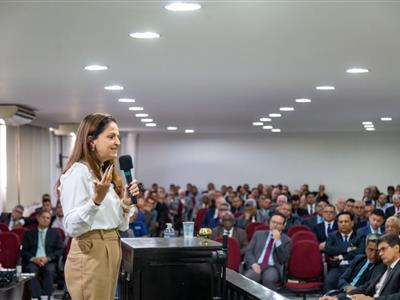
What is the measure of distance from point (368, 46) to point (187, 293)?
318 cm

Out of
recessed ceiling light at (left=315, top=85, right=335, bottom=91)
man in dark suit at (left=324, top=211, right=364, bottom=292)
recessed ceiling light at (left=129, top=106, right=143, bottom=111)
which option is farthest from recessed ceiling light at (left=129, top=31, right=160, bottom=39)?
recessed ceiling light at (left=129, top=106, right=143, bottom=111)

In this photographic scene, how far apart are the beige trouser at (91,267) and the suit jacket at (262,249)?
695cm

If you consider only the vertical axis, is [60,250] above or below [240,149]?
below

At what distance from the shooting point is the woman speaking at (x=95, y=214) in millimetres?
2975

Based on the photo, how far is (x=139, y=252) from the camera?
461 cm

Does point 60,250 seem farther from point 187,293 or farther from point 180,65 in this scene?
point 187,293

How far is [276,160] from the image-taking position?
2503 centimetres

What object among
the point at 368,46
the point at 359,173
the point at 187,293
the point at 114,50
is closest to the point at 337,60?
the point at 368,46

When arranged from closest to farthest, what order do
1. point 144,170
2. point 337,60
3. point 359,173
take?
point 337,60 → point 359,173 → point 144,170

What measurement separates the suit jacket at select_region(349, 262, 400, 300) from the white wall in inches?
663

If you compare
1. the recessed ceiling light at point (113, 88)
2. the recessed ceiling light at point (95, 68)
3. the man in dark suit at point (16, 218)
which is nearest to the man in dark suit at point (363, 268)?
the recessed ceiling light at point (95, 68)

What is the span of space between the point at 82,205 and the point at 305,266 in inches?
280

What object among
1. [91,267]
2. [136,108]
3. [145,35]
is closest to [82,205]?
[91,267]

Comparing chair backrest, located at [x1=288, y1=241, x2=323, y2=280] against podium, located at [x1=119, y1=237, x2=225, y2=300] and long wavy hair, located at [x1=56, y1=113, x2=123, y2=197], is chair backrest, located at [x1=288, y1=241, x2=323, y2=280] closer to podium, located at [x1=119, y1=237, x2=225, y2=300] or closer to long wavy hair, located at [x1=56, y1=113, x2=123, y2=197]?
podium, located at [x1=119, y1=237, x2=225, y2=300]
